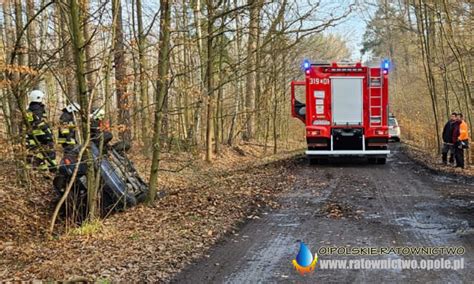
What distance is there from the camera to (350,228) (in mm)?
7504

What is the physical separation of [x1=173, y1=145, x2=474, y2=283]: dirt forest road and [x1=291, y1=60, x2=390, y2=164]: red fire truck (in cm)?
287

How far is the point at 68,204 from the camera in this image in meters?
9.14

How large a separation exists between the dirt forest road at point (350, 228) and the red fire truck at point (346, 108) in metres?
2.87

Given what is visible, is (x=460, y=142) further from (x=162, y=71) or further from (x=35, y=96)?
(x=35, y=96)

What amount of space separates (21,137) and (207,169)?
28.3 feet

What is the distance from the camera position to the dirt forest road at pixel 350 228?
213 inches

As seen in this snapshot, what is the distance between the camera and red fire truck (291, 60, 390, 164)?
608 inches

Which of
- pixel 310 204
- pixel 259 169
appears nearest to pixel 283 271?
pixel 310 204

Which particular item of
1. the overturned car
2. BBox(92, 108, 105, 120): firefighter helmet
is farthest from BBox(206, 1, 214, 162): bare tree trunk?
BBox(92, 108, 105, 120): firefighter helmet

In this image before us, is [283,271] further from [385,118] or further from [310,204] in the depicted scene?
[385,118]

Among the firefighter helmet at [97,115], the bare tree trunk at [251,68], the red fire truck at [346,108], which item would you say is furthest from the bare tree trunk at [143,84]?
the red fire truck at [346,108]

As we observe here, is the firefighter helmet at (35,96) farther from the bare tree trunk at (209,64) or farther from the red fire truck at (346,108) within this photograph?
the red fire truck at (346,108)

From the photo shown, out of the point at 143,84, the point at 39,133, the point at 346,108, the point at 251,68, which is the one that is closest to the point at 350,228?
the point at 143,84

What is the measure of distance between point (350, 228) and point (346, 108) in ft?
28.1
